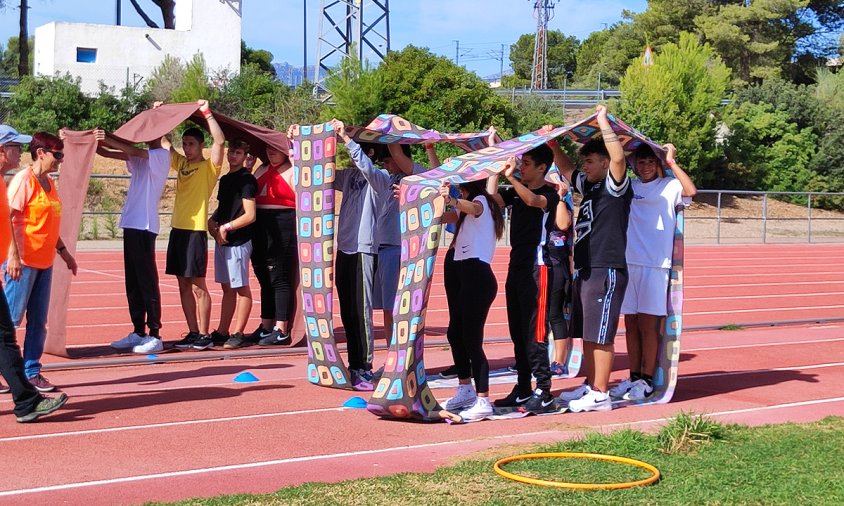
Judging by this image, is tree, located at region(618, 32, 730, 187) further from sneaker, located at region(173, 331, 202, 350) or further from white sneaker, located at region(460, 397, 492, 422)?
white sneaker, located at region(460, 397, 492, 422)

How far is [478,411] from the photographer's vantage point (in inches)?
299

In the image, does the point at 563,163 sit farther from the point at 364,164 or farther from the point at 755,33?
the point at 755,33

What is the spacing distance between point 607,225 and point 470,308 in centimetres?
120

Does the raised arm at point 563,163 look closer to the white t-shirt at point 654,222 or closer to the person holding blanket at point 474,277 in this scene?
the white t-shirt at point 654,222

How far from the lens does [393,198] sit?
8.97 m

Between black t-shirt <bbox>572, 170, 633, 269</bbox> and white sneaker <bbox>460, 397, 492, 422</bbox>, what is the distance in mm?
1260

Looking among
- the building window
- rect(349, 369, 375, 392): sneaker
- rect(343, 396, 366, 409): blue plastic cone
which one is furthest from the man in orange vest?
the building window

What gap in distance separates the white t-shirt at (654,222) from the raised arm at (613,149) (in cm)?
60

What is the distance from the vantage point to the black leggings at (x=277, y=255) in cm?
A: 1055

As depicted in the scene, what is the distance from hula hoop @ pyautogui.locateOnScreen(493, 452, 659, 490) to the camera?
556 centimetres

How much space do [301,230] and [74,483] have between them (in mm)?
3395

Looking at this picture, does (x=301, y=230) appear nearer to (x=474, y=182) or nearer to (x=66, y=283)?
(x=474, y=182)

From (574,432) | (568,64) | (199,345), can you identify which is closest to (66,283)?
(199,345)

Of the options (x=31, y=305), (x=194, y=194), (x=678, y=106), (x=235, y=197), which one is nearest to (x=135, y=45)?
(x=678, y=106)
